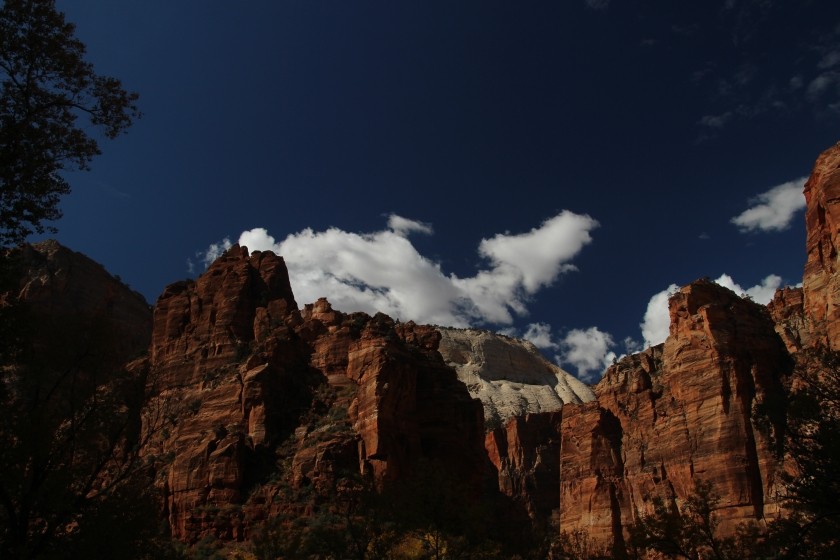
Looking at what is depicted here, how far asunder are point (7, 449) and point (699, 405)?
293 ft

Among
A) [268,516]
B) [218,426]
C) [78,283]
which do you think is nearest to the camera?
[268,516]

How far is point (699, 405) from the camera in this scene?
9794cm

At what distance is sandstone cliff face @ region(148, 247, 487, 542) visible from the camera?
58375 mm

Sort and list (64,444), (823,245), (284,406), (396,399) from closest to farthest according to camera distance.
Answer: (64,444) → (396,399) → (284,406) → (823,245)

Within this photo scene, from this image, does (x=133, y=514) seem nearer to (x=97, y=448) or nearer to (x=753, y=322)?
(x=97, y=448)

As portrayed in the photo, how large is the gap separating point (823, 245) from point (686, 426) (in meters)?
29.0

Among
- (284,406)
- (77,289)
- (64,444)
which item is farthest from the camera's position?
(77,289)

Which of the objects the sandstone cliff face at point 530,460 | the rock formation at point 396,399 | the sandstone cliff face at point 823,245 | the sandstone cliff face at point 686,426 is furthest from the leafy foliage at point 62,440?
the sandstone cliff face at point 530,460

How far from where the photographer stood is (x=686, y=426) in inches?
3920

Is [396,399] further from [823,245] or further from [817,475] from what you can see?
[823,245]

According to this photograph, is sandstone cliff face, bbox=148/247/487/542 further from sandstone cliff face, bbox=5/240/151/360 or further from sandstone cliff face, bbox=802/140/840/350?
sandstone cliff face, bbox=802/140/840/350

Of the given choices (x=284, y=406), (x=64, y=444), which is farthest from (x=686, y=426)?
(x=64, y=444)

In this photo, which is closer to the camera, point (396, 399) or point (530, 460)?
point (396, 399)

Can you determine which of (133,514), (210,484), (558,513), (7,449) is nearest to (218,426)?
(210,484)
